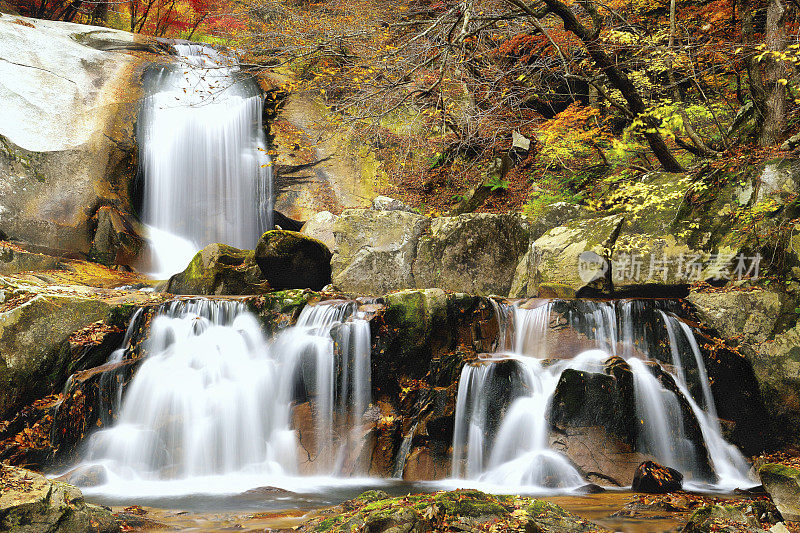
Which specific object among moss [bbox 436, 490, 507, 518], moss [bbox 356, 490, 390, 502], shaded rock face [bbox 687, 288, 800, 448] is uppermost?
shaded rock face [bbox 687, 288, 800, 448]

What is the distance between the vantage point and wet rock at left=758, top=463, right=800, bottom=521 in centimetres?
362

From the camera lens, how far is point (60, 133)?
12055 mm

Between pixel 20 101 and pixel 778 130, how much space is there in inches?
616

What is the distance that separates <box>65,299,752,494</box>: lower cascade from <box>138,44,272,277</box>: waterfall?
6468mm

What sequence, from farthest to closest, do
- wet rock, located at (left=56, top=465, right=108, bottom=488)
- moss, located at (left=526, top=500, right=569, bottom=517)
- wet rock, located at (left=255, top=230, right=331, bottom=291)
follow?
wet rock, located at (left=255, top=230, right=331, bottom=291) → wet rock, located at (left=56, top=465, right=108, bottom=488) → moss, located at (left=526, top=500, right=569, bottom=517)

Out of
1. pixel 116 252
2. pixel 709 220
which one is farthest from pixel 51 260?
pixel 709 220

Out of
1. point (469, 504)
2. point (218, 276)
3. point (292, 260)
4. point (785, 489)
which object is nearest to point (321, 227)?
point (292, 260)

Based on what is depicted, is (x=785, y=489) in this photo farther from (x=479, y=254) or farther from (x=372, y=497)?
(x=479, y=254)

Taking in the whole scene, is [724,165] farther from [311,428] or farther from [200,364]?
[200,364]

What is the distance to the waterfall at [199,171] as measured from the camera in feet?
42.7

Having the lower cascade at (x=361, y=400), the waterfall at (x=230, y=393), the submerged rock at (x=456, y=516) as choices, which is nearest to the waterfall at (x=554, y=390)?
the lower cascade at (x=361, y=400)

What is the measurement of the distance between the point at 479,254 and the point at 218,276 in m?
5.25

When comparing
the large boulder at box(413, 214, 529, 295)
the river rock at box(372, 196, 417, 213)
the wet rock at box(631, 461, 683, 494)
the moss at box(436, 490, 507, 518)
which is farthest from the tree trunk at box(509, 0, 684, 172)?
the river rock at box(372, 196, 417, 213)

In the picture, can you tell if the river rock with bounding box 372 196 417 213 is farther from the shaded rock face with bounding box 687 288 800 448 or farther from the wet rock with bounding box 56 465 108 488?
the wet rock with bounding box 56 465 108 488
